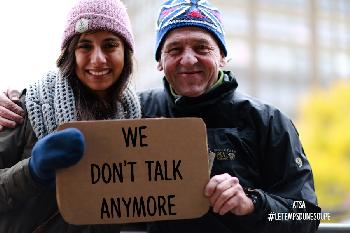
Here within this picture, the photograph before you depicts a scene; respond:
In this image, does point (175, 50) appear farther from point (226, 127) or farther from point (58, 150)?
point (58, 150)

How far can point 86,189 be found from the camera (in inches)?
91.7

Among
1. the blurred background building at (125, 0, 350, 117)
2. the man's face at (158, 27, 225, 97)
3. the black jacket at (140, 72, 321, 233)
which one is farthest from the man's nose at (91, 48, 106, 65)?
the blurred background building at (125, 0, 350, 117)

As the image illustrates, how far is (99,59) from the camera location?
2.59 metres

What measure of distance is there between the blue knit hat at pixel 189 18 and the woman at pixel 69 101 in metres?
0.18

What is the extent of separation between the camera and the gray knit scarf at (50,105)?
2.56m

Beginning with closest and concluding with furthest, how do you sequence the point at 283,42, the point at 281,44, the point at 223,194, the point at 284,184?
the point at 223,194, the point at 284,184, the point at 283,42, the point at 281,44

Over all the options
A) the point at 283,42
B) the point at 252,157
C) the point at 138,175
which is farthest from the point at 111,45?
the point at 283,42

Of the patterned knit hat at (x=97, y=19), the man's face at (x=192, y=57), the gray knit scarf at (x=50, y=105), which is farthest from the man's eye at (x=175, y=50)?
the gray knit scarf at (x=50, y=105)

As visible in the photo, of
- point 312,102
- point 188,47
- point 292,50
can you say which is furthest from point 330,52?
point 188,47

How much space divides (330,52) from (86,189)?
146ft

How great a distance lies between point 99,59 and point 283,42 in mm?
43331

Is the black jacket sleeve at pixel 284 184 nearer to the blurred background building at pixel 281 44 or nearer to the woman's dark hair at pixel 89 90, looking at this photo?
the woman's dark hair at pixel 89 90

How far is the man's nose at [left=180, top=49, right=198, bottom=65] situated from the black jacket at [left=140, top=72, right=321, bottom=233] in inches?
7.2

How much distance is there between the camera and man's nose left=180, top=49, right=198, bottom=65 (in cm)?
272
